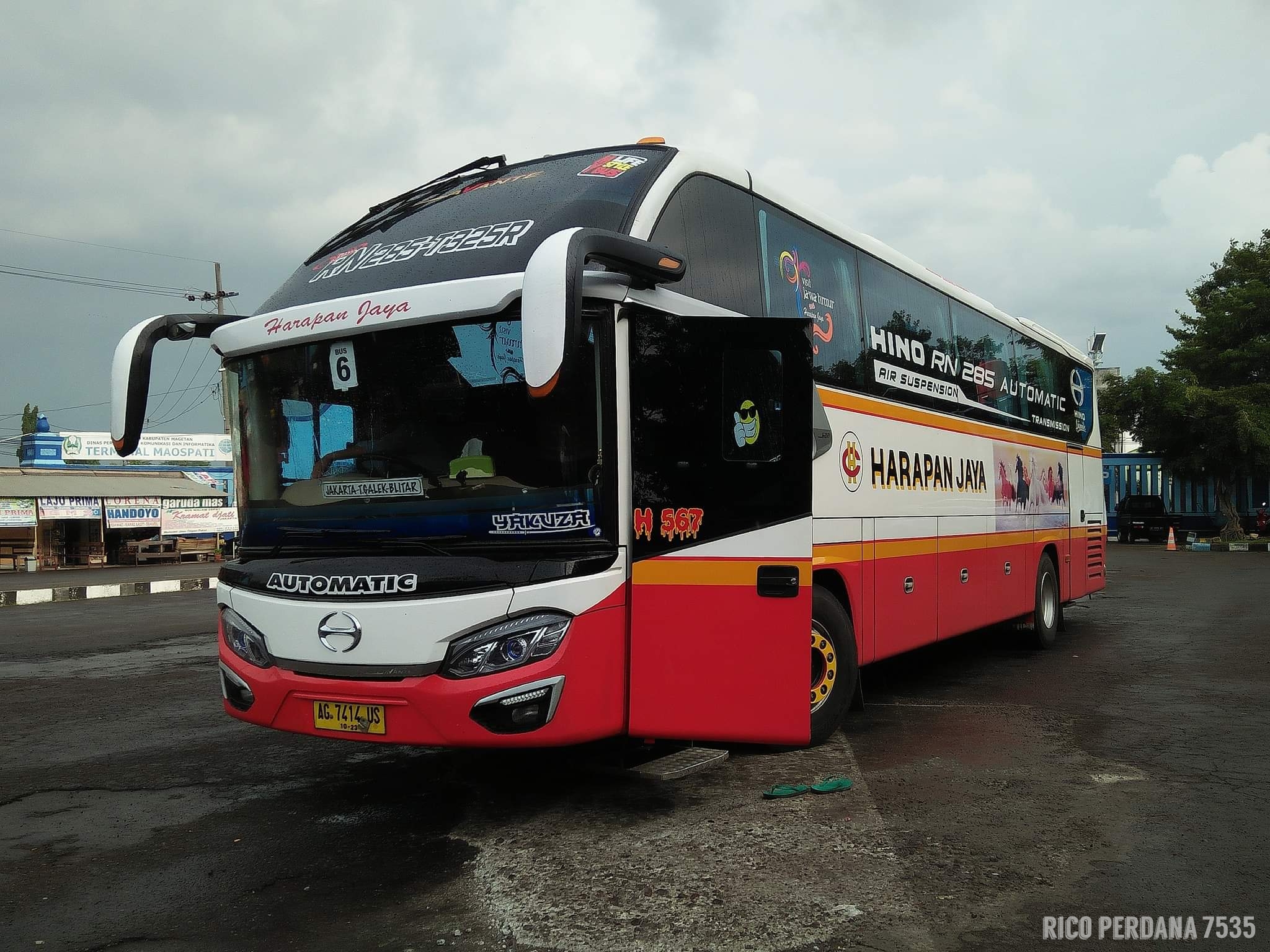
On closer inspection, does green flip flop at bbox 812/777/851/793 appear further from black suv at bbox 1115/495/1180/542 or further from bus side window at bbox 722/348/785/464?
black suv at bbox 1115/495/1180/542

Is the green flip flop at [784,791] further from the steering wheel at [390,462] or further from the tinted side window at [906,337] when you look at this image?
the tinted side window at [906,337]

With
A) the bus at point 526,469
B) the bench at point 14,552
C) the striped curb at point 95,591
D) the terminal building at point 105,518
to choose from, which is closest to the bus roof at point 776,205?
the bus at point 526,469

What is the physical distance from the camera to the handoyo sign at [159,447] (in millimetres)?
41719

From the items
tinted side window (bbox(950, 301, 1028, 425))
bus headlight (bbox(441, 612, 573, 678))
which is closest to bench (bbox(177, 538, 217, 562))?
tinted side window (bbox(950, 301, 1028, 425))

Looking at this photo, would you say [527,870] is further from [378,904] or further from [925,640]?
[925,640]

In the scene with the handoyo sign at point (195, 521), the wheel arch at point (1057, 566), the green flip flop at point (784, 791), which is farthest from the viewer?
the handoyo sign at point (195, 521)

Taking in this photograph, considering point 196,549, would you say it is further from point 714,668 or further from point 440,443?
point 714,668

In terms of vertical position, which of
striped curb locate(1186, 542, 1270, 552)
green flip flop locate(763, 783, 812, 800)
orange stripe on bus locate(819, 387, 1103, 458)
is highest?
orange stripe on bus locate(819, 387, 1103, 458)

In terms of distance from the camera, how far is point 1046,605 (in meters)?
11.7

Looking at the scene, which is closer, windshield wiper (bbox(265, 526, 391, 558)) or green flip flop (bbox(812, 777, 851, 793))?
windshield wiper (bbox(265, 526, 391, 558))

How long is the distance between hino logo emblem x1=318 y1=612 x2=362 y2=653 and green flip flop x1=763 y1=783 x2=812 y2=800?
231 cm

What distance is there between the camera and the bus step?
5207 millimetres

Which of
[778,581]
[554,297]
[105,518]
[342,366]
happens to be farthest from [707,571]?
[105,518]

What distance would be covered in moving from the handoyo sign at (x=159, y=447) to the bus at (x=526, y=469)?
38.0 meters
